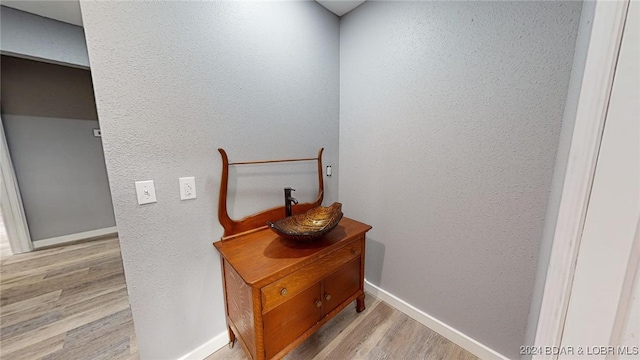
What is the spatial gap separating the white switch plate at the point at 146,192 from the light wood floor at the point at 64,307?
1101 millimetres

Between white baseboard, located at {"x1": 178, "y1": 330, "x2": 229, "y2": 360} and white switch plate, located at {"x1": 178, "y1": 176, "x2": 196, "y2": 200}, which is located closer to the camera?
white switch plate, located at {"x1": 178, "y1": 176, "x2": 196, "y2": 200}

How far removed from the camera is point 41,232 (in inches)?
108

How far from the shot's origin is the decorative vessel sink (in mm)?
1229

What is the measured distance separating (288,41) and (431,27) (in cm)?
93

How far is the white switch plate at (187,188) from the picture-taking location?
1170 mm

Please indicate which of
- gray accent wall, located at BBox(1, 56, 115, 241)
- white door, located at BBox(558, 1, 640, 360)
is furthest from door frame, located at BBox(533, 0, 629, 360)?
gray accent wall, located at BBox(1, 56, 115, 241)

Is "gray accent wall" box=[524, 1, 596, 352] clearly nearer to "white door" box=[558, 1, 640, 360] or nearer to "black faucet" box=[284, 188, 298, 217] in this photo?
"white door" box=[558, 1, 640, 360]

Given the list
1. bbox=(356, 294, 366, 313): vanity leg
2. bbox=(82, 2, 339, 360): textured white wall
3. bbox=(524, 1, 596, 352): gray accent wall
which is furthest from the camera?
bbox=(356, 294, 366, 313): vanity leg

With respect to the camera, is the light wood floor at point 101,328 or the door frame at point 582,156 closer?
the door frame at point 582,156

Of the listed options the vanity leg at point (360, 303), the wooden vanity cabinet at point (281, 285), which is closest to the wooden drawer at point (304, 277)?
the wooden vanity cabinet at point (281, 285)

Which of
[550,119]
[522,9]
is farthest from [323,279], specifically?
[522,9]

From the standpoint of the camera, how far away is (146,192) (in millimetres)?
1063

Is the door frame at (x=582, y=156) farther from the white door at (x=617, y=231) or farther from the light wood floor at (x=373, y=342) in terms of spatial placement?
the light wood floor at (x=373, y=342)

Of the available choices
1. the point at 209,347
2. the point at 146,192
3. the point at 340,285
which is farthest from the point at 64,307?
the point at 340,285
